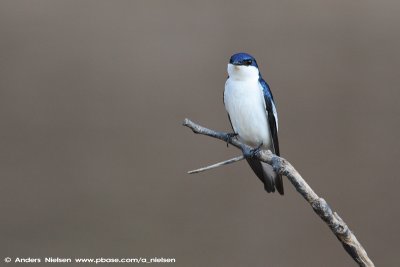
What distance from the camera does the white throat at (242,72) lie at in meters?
1.91

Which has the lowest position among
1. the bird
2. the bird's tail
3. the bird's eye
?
the bird's tail

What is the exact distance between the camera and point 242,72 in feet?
6.30

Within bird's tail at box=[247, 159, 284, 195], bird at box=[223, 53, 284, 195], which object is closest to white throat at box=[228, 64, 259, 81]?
bird at box=[223, 53, 284, 195]

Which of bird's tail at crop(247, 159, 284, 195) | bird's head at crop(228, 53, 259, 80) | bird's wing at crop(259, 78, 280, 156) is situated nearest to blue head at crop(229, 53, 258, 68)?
bird's head at crop(228, 53, 259, 80)

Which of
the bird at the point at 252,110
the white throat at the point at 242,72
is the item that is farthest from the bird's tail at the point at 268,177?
the white throat at the point at 242,72

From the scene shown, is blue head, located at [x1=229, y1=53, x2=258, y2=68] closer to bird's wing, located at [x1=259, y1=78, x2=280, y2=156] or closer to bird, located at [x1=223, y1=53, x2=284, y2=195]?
bird, located at [x1=223, y1=53, x2=284, y2=195]

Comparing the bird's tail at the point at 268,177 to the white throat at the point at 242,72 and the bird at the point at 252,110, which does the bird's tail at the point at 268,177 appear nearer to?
the bird at the point at 252,110

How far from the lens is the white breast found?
6.35 ft

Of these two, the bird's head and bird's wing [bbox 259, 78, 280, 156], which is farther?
bird's wing [bbox 259, 78, 280, 156]

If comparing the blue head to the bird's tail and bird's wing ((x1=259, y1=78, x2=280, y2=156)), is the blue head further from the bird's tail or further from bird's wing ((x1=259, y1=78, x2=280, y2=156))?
the bird's tail

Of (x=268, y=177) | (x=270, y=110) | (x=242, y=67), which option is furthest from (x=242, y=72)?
(x=268, y=177)

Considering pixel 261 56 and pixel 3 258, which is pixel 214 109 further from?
pixel 3 258

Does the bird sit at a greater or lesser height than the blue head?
lesser

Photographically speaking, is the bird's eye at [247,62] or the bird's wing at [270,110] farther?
the bird's wing at [270,110]
